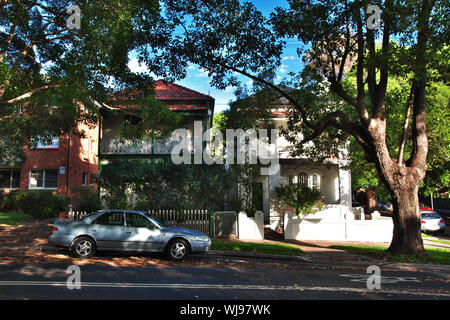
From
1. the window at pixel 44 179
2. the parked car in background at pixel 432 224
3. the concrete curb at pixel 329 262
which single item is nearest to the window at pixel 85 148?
the window at pixel 44 179

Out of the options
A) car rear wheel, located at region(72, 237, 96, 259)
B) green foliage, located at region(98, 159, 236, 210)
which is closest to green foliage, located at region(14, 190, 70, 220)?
green foliage, located at region(98, 159, 236, 210)

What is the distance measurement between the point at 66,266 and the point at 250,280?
14.5ft

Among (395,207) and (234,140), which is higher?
(234,140)

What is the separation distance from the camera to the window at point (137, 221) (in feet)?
31.4

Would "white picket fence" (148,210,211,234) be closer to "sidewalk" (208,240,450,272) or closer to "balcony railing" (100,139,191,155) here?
"sidewalk" (208,240,450,272)

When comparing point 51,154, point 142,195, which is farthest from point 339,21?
point 51,154

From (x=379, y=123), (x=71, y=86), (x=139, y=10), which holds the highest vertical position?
(x=139, y=10)

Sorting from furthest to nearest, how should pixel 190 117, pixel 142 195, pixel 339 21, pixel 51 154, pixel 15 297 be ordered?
1. pixel 51 154
2. pixel 190 117
3. pixel 142 195
4. pixel 339 21
5. pixel 15 297

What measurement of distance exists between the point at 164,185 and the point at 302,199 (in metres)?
7.29

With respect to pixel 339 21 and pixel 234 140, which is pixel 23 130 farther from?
pixel 339 21

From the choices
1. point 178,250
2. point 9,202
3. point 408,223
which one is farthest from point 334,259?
point 9,202

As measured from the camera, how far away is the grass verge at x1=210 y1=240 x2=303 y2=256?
11.4m

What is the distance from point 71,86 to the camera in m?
10.6

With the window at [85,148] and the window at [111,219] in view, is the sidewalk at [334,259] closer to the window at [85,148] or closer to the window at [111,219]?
the window at [111,219]
